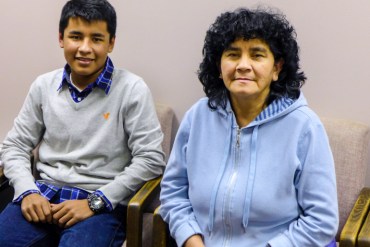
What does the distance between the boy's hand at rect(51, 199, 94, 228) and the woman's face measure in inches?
28.1

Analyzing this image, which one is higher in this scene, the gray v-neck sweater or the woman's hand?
the gray v-neck sweater

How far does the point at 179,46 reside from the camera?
2256 millimetres

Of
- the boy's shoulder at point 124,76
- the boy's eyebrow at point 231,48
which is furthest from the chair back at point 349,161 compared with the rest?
the boy's shoulder at point 124,76

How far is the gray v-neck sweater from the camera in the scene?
200 cm

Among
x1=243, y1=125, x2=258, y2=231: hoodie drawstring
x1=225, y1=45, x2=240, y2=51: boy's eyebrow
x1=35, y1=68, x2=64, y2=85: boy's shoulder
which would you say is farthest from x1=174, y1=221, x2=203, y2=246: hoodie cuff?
x1=35, y1=68, x2=64, y2=85: boy's shoulder

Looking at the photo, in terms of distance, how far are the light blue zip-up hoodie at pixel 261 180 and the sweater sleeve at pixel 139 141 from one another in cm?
32

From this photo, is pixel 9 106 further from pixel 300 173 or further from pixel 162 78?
pixel 300 173

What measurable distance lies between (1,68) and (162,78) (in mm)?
776

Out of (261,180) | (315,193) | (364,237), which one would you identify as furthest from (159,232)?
(364,237)

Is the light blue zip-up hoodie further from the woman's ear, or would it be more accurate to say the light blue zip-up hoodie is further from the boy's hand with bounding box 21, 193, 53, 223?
the boy's hand with bounding box 21, 193, 53, 223

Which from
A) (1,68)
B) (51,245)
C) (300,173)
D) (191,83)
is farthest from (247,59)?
(1,68)

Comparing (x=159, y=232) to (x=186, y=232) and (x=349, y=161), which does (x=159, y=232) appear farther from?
(x=349, y=161)

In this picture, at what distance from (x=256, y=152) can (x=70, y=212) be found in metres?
0.72

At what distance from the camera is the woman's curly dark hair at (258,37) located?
155 centimetres
